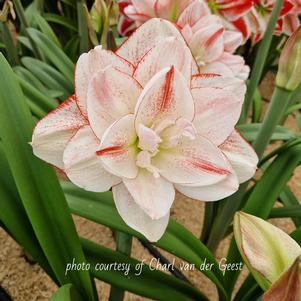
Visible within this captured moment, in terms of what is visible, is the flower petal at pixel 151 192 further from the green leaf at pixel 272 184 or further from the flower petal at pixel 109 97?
the green leaf at pixel 272 184

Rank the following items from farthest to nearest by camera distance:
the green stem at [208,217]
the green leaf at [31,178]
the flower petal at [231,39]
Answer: the green stem at [208,217] → the flower petal at [231,39] → the green leaf at [31,178]

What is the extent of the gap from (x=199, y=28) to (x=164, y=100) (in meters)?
0.36

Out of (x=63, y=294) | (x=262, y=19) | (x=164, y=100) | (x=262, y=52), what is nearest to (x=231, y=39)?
(x=262, y=52)

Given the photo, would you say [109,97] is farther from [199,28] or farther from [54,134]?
[199,28]

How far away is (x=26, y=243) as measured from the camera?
0.63 m

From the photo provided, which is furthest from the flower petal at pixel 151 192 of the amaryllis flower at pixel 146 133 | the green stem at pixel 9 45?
the green stem at pixel 9 45

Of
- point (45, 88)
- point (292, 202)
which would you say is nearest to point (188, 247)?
point (292, 202)

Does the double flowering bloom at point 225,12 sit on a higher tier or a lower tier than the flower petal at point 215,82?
lower

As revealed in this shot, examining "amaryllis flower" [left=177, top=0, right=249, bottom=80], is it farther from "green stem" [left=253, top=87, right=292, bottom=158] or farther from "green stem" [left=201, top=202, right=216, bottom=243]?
"green stem" [left=201, top=202, right=216, bottom=243]

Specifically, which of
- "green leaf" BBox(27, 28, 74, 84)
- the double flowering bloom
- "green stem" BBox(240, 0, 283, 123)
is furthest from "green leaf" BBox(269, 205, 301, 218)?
"green leaf" BBox(27, 28, 74, 84)

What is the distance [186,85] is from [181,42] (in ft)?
0.17

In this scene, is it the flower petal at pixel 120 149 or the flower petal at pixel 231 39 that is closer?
the flower petal at pixel 120 149

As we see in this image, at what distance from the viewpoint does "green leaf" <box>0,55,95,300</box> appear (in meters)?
0.55

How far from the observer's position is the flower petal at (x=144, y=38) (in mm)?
500
